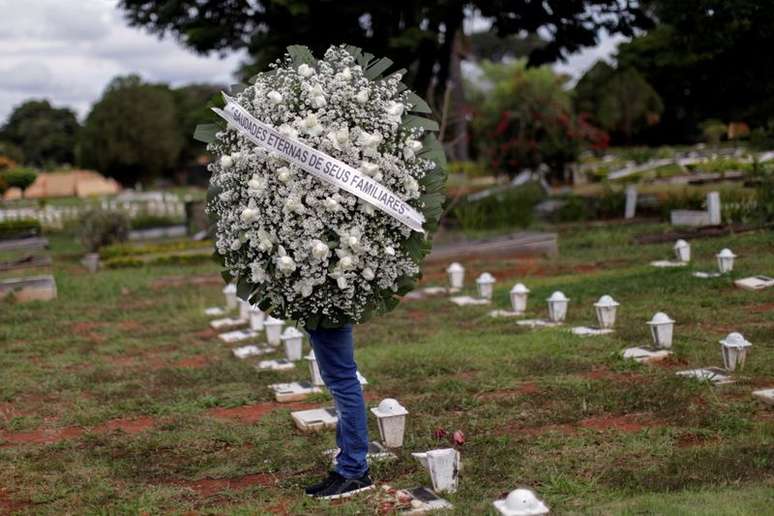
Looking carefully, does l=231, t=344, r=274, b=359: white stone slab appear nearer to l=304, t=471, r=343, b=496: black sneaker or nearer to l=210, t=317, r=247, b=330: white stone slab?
l=210, t=317, r=247, b=330: white stone slab

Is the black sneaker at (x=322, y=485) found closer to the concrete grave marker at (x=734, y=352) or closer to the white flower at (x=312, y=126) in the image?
the white flower at (x=312, y=126)

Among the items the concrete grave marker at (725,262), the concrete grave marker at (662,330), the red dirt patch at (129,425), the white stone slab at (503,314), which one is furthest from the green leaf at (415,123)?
the concrete grave marker at (725,262)

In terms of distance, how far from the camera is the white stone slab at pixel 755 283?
9516mm

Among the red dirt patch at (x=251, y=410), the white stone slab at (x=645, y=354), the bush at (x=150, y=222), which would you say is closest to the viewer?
the red dirt patch at (x=251, y=410)

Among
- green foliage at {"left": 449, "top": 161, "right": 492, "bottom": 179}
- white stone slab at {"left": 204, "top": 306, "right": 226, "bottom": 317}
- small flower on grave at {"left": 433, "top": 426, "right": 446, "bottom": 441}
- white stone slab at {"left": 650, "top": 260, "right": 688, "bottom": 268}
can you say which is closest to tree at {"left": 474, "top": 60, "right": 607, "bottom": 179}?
green foliage at {"left": 449, "top": 161, "right": 492, "bottom": 179}

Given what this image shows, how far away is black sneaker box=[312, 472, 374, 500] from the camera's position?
4.65 metres

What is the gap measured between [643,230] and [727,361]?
9.49 m

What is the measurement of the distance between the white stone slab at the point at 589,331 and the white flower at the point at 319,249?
430 centimetres

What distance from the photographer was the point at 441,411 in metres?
6.22

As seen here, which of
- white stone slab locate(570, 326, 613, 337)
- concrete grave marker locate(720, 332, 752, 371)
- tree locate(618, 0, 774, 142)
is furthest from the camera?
tree locate(618, 0, 774, 142)

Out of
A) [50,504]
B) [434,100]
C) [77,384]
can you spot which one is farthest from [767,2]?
[50,504]

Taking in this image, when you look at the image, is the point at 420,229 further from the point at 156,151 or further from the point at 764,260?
the point at 156,151

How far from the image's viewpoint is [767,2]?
13125 millimetres

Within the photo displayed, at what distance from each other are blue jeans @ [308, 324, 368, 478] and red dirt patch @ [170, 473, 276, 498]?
548mm
